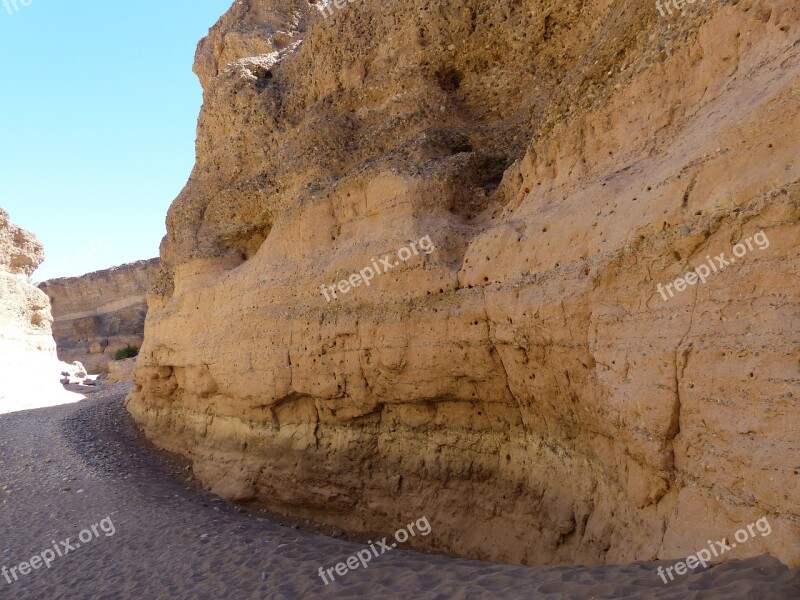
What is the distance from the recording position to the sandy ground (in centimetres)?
362

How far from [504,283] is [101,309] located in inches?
1503

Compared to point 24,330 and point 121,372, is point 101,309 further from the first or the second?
point 24,330

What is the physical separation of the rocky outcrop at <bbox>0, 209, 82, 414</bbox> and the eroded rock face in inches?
453

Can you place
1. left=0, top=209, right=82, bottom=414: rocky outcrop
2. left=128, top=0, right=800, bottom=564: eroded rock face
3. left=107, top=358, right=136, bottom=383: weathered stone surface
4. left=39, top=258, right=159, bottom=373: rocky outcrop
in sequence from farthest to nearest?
left=39, top=258, right=159, bottom=373: rocky outcrop, left=107, top=358, right=136, bottom=383: weathered stone surface, left=0, top=209, right=82, bottom=414: rocky outcrop, left=128, top=0, right=800, bottom=564: eroded rock face

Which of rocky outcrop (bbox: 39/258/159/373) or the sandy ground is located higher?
rocky outcrop (bbox: 39/258/159/373)

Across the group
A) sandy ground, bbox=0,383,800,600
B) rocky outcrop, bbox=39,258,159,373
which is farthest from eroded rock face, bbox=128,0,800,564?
rocky outcrop, bbox=39,258,159,373

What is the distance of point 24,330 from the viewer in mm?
22172

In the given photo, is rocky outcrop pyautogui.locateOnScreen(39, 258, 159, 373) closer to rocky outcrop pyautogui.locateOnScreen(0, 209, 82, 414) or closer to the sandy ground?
rocky outcrop pyautogui.locateOnScreen(0, 209, 82, 414)

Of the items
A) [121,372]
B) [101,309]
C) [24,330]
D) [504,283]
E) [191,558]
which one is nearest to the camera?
[504,283]

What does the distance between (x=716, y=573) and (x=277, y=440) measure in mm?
6614

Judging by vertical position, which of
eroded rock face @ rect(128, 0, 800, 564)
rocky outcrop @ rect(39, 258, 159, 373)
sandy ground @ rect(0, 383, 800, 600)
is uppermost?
rocky outcrop @ rect(39, 258, 159, 373)

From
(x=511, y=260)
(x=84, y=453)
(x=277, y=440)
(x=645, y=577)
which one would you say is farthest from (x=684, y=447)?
(x=84, y=453)

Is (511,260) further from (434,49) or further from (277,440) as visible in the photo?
(277,440)

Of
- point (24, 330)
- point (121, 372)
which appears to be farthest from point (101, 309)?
point (24, 330)
